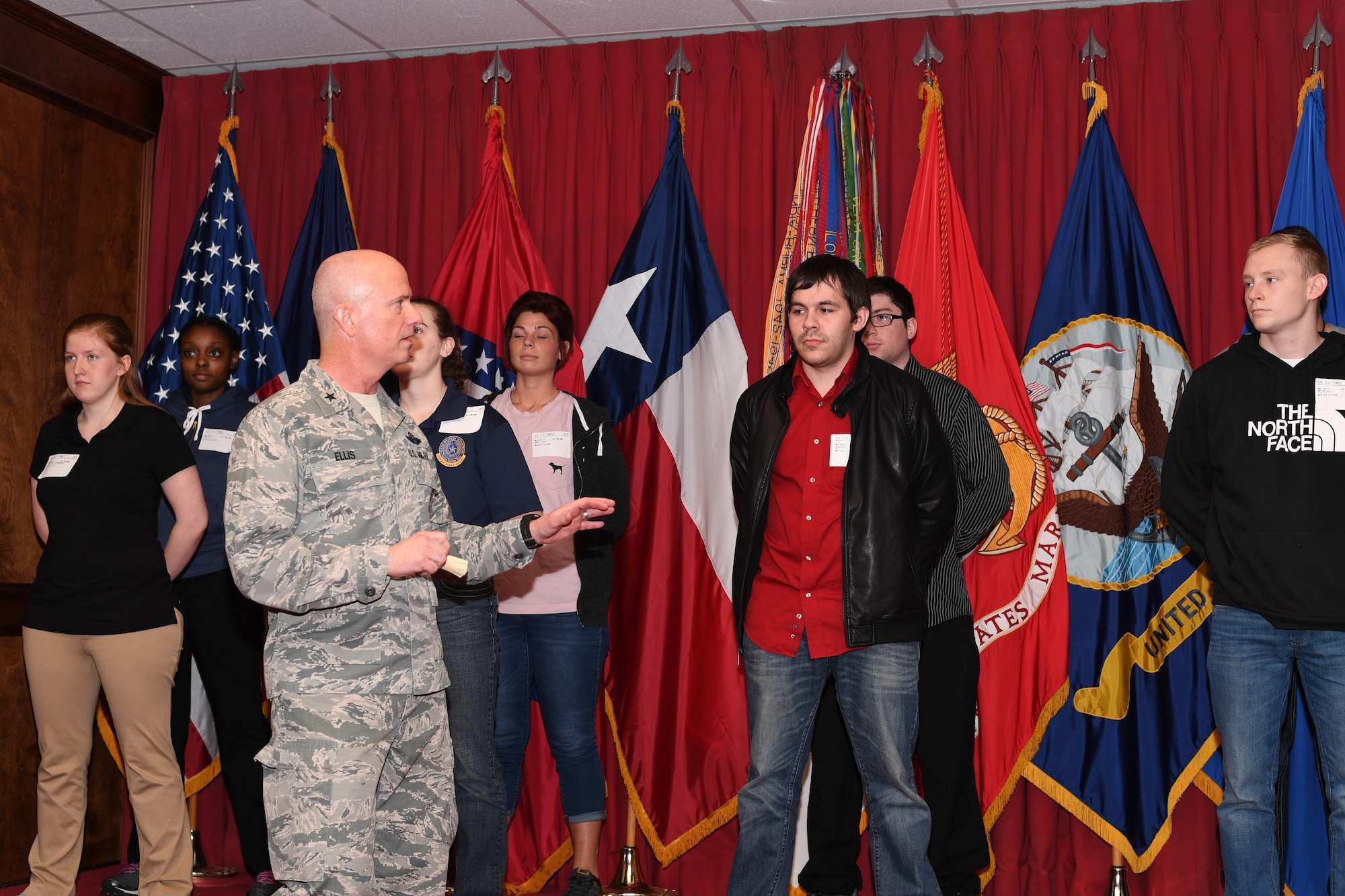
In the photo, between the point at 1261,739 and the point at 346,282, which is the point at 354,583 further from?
the point at 1261,739

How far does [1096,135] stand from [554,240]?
2.26 m

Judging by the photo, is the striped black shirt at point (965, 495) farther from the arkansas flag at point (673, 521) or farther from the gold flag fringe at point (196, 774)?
the gold flag fringe at point (196, 774)

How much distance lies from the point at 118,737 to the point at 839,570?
96.8 inches

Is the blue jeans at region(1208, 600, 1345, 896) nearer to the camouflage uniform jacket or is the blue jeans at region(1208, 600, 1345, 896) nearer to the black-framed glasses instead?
the black-framed glasses

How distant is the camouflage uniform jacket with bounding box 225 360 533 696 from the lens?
2.34 metres

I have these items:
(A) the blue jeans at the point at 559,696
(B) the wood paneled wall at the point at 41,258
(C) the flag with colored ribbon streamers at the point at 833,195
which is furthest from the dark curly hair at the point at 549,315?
(B) the wood paneled wall at the point at 41,258

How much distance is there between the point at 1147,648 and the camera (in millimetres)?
4113

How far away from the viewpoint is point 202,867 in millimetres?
4727

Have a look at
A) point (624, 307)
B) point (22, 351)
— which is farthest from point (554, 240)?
point (22, 351)

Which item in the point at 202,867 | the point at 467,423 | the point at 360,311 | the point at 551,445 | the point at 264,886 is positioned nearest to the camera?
the point at 360,311

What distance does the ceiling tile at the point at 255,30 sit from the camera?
4.66 meters

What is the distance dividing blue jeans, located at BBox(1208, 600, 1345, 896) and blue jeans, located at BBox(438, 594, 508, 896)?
7.00ft

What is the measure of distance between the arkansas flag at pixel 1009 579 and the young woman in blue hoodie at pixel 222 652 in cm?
258

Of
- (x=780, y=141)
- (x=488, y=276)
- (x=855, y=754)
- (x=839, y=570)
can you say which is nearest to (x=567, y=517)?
(x=839, y=570)
